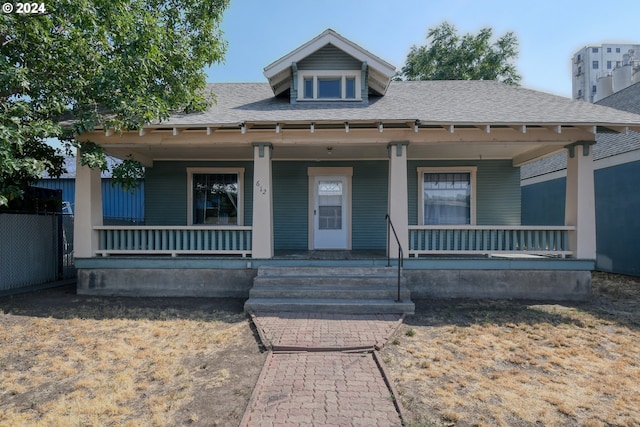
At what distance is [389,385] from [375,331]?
5.19 feet

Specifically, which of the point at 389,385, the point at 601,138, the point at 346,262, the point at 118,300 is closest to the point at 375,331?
the point at 389,385

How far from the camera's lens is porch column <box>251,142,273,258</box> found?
24.0 ft

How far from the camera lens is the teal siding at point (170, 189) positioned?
980cm

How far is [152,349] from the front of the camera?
4.63 meters

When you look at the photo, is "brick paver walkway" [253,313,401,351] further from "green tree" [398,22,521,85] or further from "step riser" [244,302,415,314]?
"green tree" [398,22,521,85]

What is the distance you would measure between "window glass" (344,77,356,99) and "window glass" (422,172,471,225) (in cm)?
291

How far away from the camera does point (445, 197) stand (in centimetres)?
983

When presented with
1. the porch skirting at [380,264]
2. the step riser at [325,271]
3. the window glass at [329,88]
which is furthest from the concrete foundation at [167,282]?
the window glass at [329,88]

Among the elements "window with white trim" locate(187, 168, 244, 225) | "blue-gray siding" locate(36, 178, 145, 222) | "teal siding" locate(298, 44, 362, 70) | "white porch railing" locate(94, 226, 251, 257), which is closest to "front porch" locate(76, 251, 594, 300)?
"white porch railing" locate(94, 226, 251, 257)

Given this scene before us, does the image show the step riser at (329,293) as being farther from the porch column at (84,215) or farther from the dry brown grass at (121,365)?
the porch column at (84,215)

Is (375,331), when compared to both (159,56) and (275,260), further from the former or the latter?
(159,56)

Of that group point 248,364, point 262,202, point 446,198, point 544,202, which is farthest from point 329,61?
point 544,202

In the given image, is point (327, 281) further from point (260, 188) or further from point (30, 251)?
point (30, 251)

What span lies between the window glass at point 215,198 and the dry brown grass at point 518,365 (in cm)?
567
